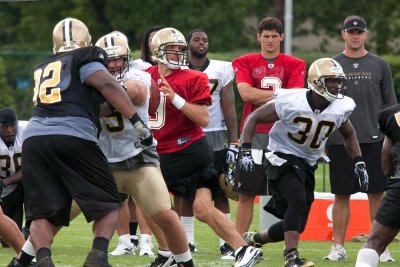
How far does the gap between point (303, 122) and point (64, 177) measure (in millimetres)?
2251

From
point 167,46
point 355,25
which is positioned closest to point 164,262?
point 167,46

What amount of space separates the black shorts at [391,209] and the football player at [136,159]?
1319mm

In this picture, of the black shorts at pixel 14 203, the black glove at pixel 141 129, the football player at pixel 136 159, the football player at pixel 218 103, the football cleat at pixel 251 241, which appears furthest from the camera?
the black shorts at pixel 14 203

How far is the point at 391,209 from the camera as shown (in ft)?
26.2

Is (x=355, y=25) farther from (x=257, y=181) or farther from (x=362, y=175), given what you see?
(x=362, y=175)

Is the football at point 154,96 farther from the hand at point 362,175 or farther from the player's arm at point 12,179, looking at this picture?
the player's arm at point 12,179

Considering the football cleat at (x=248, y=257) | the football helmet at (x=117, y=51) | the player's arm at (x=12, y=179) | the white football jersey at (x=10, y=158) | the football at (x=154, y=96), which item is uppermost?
the football helmet at (x=117, y=51)

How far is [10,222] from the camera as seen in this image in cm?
896

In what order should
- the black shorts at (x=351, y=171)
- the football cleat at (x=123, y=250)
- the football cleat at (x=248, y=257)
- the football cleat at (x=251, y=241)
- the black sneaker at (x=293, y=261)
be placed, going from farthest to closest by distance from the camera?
the black shorts at (x=351, y=171) → the football cleat at (x=123, y=250) → the football cleat at (x=251, y=241) → the black sneaker at (x=293, y=261) → the football cleat at (x=248, y=257)

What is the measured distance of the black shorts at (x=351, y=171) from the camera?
10273mm

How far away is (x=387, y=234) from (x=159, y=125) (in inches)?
77.4

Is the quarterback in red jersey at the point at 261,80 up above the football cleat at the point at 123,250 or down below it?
A: above

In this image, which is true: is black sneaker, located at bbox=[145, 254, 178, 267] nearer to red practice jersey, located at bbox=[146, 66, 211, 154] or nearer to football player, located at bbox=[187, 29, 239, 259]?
red practice jersey, located at bbox=[146, 66, 211, 154]

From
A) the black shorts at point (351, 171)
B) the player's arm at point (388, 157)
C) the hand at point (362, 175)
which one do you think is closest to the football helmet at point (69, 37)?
the player's arm at point (388, 157)
